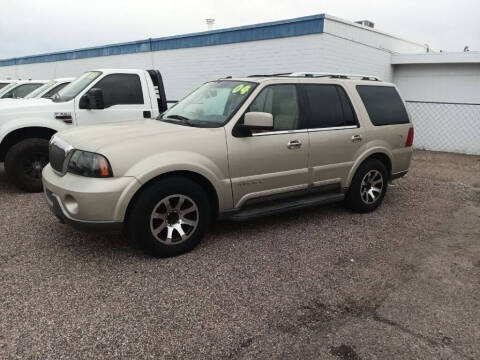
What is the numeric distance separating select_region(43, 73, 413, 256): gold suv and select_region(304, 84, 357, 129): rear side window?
14 mm

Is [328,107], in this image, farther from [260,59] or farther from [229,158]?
[260,59]

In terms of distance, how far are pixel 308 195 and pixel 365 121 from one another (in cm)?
133

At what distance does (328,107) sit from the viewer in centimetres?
487

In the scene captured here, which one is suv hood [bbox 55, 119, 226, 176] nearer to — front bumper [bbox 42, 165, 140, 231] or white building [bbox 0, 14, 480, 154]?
front bumper [bbox 42, 165, 140, 231]

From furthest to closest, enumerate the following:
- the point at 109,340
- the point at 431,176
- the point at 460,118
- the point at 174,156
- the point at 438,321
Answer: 1. the point at 460,118
2. the point at 431,176
3. the point at 174,156
4. the point at 438,321
5. the point at 109,340

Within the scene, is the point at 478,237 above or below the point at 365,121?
below

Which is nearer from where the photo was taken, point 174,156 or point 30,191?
point 174,156

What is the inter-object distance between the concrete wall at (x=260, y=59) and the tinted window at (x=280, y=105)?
583 cm

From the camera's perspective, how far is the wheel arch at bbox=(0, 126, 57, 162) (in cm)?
589

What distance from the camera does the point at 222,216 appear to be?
414 cm

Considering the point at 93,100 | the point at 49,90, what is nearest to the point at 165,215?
the point at 93,100

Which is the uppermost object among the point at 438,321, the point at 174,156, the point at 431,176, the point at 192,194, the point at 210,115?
the point at 210,115

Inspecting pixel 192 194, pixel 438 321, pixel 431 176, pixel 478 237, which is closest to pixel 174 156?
pixel 192 194

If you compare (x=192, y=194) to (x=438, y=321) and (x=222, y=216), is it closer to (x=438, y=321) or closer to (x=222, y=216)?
(x=222, y=216)
